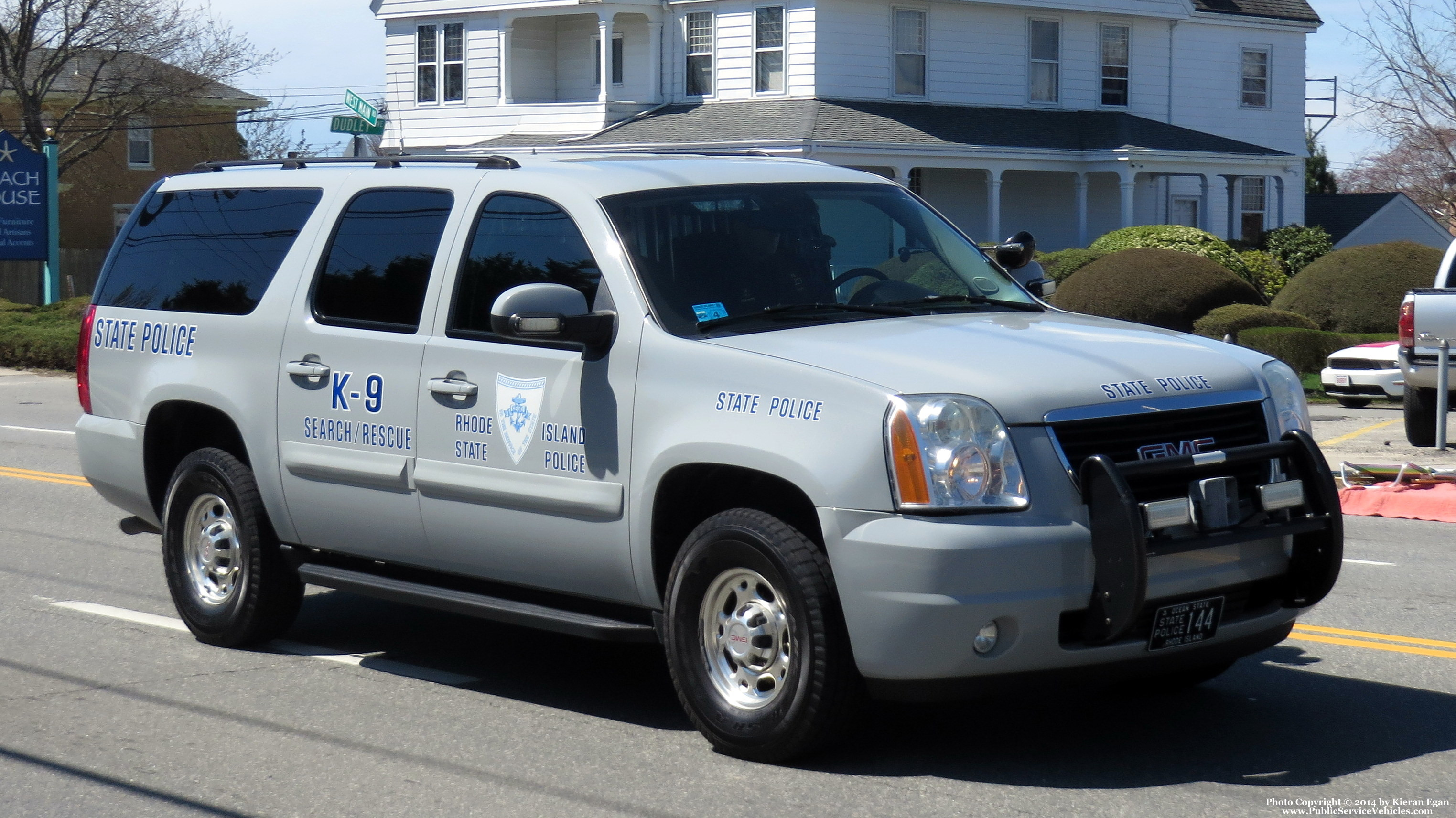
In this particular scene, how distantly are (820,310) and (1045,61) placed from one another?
33.3 m

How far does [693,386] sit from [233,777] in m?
1.95

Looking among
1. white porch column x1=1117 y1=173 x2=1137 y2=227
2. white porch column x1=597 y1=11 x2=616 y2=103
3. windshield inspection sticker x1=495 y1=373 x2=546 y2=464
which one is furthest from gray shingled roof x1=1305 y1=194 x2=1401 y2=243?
windshield inspection sticker x1=495 y1=373 x2=546 y2=464

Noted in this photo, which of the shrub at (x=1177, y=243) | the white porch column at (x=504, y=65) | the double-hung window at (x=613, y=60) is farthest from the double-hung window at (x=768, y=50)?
the shrub at (x=1177, y=243)

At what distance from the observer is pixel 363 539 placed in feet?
22.4

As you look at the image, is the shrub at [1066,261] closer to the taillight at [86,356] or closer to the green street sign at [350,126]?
the green street sign at [350,126]

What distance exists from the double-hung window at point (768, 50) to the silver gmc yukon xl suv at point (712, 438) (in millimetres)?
28413

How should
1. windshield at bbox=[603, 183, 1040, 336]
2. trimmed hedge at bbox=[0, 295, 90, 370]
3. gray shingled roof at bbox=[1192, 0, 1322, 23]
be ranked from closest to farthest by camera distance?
windshield at bbox=[603, 183, 1040, 336] → trimmed hedge at bbox=[0, 295, 90, 370] → gray shingled roof at bbox=[1192, 0, 1322, 23]

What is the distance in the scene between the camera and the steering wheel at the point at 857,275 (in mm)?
6281

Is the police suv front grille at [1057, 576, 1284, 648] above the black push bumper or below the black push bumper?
below

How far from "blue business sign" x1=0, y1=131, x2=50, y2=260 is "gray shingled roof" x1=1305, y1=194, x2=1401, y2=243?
104 ft

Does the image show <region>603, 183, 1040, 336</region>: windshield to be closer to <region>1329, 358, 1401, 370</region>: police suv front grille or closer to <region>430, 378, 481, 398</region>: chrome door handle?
<region>430, 378, 481, 398</region>: chrome door handle

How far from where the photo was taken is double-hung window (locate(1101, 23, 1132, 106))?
3853 cm

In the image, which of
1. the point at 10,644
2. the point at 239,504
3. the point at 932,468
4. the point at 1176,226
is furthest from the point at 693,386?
the point at 1176,226

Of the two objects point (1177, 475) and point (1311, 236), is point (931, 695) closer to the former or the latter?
point (1177, 475)
